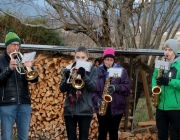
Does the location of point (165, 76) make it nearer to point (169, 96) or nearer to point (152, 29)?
point (169, 96)

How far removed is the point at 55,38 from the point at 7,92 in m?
11.3

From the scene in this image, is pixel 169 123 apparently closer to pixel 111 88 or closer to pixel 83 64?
pixel 111 88

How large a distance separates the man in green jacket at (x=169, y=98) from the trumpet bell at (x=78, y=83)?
A: 1.01 meters

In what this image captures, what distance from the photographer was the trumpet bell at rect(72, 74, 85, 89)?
13.1ft

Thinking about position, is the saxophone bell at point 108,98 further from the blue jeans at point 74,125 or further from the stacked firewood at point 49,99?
the stacked firewood at point 49,99

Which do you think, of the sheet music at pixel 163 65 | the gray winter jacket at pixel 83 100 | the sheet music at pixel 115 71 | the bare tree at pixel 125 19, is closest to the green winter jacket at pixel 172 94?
the sheet music at pixel 163 65

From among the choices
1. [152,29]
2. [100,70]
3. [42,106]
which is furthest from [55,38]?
[100,70]

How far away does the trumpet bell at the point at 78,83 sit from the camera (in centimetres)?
400

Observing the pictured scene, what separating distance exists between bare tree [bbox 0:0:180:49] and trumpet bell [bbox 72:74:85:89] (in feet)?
10.8

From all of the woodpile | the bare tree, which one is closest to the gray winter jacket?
the woodpile

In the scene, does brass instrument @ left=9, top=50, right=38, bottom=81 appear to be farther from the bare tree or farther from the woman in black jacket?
the bare tree

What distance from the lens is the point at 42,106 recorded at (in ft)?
20.7

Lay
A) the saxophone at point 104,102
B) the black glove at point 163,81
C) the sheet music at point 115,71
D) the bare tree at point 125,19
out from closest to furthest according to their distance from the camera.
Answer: the black glove at point 163,81 < the sheet music at point 115,71 < the saxophone at point 104,102 < the bare tree at point 125,19

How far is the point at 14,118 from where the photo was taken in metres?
4.13
